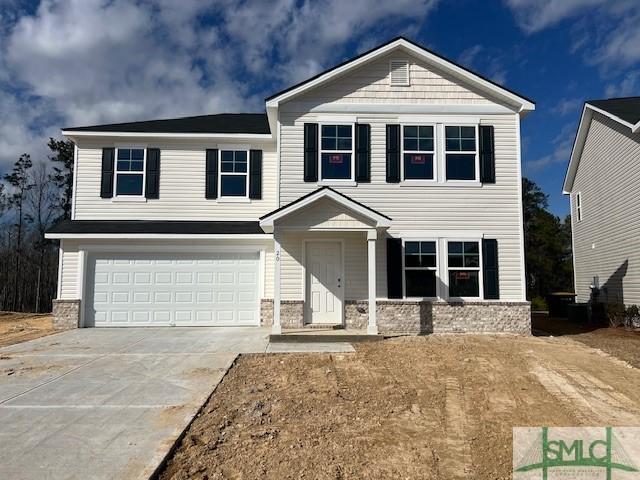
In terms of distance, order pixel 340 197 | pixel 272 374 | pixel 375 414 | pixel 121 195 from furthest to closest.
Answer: pixel 121 195
pixel 340 197
pixel 272 374
pixel 375 414

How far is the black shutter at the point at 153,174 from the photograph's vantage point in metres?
14.0

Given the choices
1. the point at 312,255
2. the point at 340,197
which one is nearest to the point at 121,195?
the point at 312,255

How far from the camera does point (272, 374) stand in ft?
25.5

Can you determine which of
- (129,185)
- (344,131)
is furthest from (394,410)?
(129,185)

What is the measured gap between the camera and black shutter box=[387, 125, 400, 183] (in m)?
12.5

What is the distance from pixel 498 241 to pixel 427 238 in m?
1.90

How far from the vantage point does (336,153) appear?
12602mm

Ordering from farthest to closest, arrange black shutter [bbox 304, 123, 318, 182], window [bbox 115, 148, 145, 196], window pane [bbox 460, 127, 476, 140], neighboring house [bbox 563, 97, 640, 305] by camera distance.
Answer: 1. neighboring house [bbox 563, 97, 640, 305]
2. window [bbox 115, 148, 145, 196]
3. window pane [bbox 460, 127, 476, 140]
4. black shutter [bbox 304, 123, 318, 182]

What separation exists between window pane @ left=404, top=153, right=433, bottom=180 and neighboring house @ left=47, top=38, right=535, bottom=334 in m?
0.04

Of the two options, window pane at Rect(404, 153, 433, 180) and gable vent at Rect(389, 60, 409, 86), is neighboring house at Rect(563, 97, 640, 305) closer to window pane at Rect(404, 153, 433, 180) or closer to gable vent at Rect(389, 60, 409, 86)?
window pane at Rect(404, 153, 433, 180)

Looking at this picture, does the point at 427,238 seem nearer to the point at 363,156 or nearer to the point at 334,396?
the point at 363,156

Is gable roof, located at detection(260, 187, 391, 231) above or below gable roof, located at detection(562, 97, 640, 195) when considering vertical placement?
below

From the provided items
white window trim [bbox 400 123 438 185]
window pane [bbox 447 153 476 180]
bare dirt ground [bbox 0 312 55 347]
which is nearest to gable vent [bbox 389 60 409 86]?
white window trim [bbox 400 123 438 185]

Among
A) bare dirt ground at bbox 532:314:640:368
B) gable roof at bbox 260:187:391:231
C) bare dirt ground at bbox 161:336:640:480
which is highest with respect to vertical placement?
gable roof at bbox 260:187:391:231
